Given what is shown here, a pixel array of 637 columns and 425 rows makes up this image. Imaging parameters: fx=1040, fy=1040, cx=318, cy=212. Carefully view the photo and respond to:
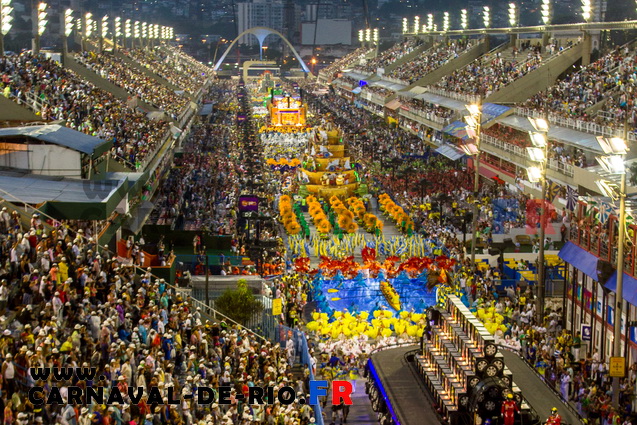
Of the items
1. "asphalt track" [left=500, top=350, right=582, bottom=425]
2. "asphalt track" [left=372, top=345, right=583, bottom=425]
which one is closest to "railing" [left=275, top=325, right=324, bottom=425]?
"asphalt track" [left=372, top=345, right=583, bottom=425]

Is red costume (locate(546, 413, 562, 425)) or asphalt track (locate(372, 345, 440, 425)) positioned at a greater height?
red costume (locate(546, 413, 562, 425))

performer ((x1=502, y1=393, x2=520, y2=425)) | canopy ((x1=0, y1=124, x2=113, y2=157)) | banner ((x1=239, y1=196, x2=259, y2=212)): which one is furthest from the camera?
banner ((x1=239, y1=196, x2=259, y2=212))

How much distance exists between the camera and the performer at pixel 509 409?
75.1 feet

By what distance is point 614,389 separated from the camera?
25234mm

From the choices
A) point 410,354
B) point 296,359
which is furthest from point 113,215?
point 410,354

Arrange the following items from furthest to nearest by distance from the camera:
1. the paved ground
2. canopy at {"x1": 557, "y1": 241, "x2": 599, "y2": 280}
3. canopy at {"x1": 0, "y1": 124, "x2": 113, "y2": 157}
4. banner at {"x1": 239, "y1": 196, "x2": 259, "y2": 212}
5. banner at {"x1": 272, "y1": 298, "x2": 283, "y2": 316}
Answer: banner at {"x1": 239, "y1": 196, "x2": 259, "y2": 212}, canopy at {"x1": 0, "y1": 124, "x2": 113, "y2": 157}, banner at {"x1": 272, "y1": 298, "x2": 283, "y2": 316}, canopy at {"x1": 557, "y1": 241, "x2": 599, "y2": 280}, the paved ground

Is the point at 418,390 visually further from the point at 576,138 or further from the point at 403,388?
the point at 576,138

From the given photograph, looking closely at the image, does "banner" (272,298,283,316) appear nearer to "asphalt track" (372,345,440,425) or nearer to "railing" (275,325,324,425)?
"railing" (275,325,324,425)

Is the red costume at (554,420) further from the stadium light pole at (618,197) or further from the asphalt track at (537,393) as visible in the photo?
the stadium light pole at (618,197)

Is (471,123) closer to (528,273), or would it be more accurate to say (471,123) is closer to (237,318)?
(528,273)

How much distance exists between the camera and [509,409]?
2288 cm

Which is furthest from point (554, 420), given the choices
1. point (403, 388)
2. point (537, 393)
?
point (403, 388)

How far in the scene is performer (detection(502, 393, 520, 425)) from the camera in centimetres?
2289

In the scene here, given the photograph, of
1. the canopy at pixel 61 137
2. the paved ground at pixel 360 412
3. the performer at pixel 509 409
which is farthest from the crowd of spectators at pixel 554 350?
the canopy at pixel 61 137
